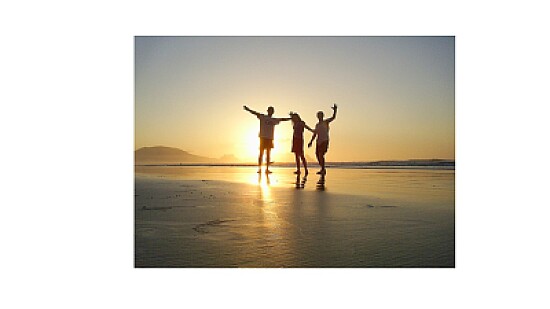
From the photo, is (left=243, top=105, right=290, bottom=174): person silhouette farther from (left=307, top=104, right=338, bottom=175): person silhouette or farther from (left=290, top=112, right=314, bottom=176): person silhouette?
(left=307, top=104, right=338, bottom=175): person silhouette

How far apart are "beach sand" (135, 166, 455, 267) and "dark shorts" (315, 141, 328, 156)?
2.54ft

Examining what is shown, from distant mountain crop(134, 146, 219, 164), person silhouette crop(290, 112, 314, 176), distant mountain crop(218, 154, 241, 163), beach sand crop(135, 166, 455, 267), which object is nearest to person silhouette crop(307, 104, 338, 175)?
person silhouette crop(290, 112, 314, 176)

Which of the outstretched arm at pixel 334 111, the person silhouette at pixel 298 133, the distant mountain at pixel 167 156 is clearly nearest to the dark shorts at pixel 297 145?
the person silhouette at pixel 298 133

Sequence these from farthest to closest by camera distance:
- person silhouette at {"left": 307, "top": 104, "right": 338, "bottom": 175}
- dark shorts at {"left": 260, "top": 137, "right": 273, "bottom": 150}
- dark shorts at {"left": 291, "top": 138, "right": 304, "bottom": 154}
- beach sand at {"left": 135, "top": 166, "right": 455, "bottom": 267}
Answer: dark shorts at {"left": 291, "top": 138, "right": 304, "bottom": 154} < dark shorts at {"left": 260, "top": 137, "right": 273, "bottom": 150} < person silhouette at {"left": 307, "top": 104, "right": 338, "bottom": 175} < beach sand at {"left": 135, "top": 166, "right": 455, "bottom": 267}

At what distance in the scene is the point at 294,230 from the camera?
3082 mm

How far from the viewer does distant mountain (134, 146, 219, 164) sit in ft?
15.8

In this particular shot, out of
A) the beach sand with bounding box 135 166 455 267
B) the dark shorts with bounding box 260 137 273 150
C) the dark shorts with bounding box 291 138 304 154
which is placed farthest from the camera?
the dark shorts with bounding box 291 138 304 154

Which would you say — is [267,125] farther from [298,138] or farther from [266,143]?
[298,138]

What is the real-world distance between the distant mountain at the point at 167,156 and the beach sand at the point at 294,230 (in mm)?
464
